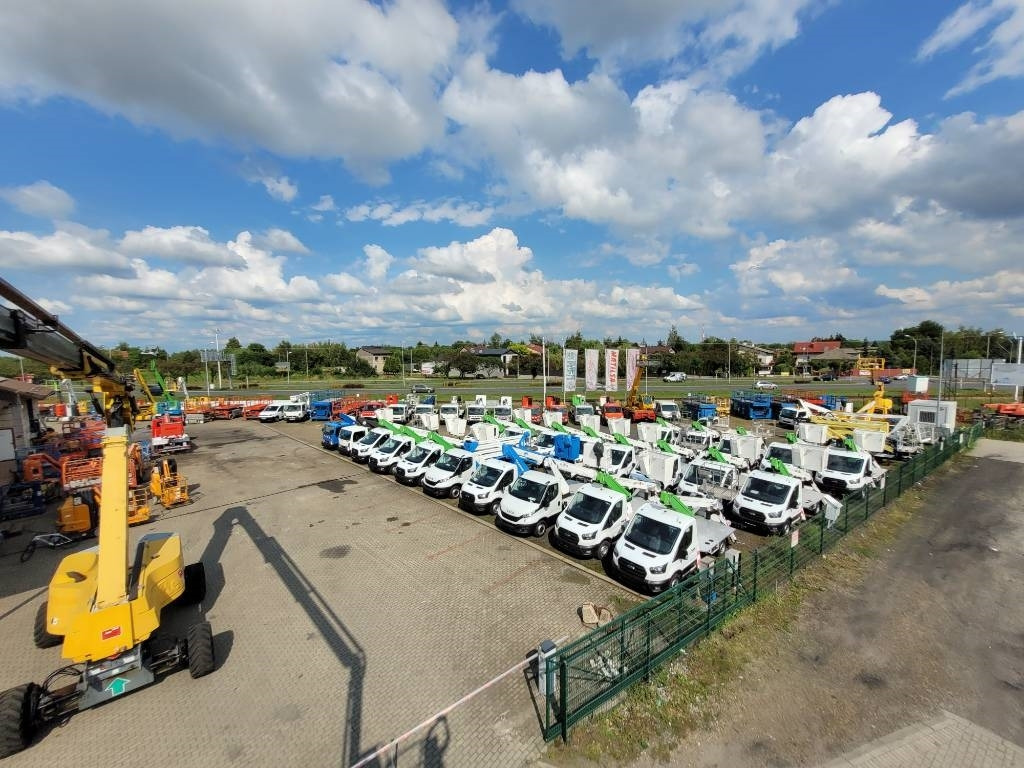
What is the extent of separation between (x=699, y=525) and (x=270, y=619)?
35.2 ft

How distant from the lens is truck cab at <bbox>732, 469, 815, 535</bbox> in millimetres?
12977

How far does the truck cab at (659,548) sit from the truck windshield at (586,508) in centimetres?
112

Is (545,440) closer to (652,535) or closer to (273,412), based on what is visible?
(652,535)

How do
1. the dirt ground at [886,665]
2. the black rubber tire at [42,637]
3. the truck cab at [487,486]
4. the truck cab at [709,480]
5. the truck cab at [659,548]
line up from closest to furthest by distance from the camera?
the dirt ground at [886,665] → the black rubber tire at [42,637] → the truck cab at [659,548] → the truck cab at [487,486] → the truck cab at [709,480]

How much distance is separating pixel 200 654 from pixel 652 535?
923cm

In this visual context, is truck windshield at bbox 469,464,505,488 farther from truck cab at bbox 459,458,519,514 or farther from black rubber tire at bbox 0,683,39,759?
black rubber tire at bbox 0,683,39,759

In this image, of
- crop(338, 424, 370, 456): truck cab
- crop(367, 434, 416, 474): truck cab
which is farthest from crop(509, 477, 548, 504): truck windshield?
crop(338, 424, 370, 456): truck cab

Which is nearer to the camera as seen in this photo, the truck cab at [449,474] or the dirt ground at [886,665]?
the dirt ground at [886,665]

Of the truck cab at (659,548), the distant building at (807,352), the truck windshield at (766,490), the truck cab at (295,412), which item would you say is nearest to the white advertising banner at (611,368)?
the truck windshield at (766,490)

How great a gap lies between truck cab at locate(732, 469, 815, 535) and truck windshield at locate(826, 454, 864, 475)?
15.5 feet

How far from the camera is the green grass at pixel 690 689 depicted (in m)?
6.11

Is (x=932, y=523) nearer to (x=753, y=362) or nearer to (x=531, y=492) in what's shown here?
(x=531, y=492)

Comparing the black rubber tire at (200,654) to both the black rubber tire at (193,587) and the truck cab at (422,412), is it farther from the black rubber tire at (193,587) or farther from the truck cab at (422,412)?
the truck cab at (422,412)

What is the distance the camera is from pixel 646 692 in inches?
278
